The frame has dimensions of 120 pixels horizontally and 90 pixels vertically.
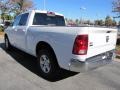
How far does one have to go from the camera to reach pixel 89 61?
4.47m

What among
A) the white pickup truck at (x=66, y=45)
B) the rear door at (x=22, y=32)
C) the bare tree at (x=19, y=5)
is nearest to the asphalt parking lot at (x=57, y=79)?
the white pickup truck at (x=66, y=45)

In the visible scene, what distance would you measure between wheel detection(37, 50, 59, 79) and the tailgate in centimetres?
112

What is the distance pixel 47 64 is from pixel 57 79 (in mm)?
493

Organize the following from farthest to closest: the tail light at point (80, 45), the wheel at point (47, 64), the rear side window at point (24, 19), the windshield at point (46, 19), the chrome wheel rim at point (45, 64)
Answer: the rear side window at point (24, 19) < the windshield at point (46, 19) < the chrome wheel rim at point (45, 64) < the wheel at point (47, 64) < the tail light at point (80, 45)

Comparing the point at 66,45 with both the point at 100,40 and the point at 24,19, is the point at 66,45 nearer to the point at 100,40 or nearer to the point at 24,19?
the point at 100,40

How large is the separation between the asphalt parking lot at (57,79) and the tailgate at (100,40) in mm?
873

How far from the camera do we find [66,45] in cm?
448

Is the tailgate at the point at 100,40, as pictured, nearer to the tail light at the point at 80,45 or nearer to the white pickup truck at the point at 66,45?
the white pickup truck at the point at 66,45

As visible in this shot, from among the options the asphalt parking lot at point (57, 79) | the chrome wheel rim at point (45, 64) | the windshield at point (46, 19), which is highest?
the windshield at point (46, 19)

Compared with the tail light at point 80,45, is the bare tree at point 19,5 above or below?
above

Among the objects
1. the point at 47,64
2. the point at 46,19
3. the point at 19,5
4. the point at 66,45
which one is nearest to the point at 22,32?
the point at 46,19

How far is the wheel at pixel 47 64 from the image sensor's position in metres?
5.12

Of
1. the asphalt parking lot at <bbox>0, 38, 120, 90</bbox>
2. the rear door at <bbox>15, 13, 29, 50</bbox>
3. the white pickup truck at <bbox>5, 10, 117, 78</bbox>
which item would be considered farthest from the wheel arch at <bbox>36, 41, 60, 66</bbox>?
the rear door at <bbox>15, 13, 29, 50</bbox>

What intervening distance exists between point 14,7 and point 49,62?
32.8m
